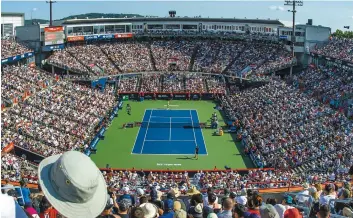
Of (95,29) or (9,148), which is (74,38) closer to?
(95,29)

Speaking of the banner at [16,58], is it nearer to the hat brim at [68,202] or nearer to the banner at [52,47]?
the banner at [52,47]

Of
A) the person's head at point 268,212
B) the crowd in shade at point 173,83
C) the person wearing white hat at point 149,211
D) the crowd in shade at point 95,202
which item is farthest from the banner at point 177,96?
the person's head at point 268,212

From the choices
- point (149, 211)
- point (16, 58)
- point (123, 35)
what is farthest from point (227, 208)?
point (123, 35)

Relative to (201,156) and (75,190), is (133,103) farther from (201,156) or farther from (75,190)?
(75,190)

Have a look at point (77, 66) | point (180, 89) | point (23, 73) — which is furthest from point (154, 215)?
point (77, 66)

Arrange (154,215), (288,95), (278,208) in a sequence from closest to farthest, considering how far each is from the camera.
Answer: (154,215) < (278,208) < (288,95)

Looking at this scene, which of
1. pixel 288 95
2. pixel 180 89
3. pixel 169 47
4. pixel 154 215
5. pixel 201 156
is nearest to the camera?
pixel 154 215
